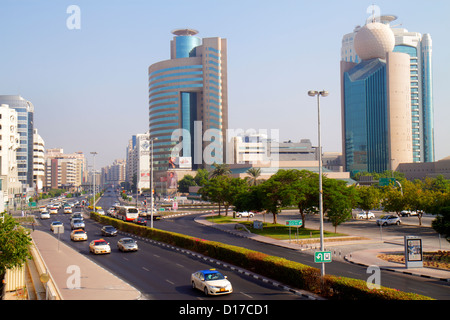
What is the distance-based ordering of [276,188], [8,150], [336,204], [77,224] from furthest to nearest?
[8,150] → [77,224] → [276,188] → [336,204]

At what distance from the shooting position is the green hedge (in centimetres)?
1883

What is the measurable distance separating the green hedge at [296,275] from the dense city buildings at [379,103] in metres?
139

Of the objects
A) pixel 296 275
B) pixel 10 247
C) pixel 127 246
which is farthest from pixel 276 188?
pixel 10 247

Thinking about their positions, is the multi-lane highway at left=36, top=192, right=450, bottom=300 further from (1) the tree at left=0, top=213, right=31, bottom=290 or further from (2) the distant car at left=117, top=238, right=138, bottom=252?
(1) the tree at left=0, top=213, right=31, bottom=290

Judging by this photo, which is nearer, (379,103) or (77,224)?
(77,224)

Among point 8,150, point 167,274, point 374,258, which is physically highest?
point 8,150

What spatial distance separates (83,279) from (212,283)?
9.49 m

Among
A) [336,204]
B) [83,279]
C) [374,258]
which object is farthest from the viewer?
[336,204]

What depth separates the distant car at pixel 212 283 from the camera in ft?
72.0

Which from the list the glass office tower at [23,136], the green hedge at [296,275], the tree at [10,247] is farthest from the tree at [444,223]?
the glass office tower at [23,136]

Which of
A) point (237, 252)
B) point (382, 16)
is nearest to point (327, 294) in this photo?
point (237, 252)

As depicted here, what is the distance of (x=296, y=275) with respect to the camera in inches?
945

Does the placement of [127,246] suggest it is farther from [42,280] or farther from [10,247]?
[42,280]
